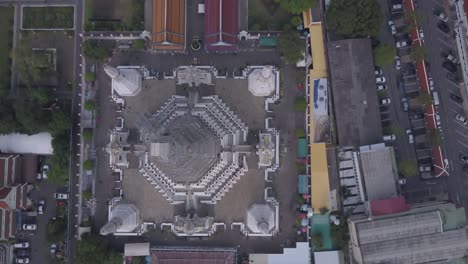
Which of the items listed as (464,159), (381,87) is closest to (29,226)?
(381,87)

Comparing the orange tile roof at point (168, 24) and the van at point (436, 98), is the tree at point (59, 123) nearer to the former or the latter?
the orange tile roof at point (168, 24)

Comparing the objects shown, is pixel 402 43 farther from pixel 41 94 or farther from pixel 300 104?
pixel 41 94

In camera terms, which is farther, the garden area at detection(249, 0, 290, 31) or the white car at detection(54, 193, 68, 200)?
the white car at detection(54, 193, 68, 200)

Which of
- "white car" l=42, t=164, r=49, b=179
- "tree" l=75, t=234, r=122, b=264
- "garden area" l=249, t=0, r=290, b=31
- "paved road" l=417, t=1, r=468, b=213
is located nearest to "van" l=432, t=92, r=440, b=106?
"paved road" l=417, t=1, r=468, b=213

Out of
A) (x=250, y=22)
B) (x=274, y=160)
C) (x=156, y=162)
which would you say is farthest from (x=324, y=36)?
(x=156, y=162)

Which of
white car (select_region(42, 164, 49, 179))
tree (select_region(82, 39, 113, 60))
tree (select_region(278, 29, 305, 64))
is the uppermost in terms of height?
tree (select_region(82, 39, 113, 60))

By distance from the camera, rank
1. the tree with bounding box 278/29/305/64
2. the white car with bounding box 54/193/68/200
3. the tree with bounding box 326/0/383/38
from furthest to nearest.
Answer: the white car with bounding box 54/193/68/200 < the tree with bounding box 278/29/305/64 < the tree with bounding box 326/0/383/38

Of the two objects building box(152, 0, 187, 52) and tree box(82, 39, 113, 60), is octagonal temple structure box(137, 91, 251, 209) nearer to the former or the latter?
building box(152, 0, 187, 52)
